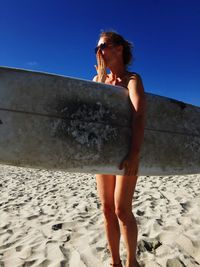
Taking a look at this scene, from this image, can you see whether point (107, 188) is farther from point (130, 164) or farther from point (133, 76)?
point (133, 76)

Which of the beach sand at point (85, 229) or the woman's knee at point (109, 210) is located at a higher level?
the woman's knee at point (109, 210)

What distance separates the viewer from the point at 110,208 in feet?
7.39

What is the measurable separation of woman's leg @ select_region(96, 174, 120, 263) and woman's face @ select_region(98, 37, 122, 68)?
0.85m

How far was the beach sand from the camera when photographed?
280 centimetres

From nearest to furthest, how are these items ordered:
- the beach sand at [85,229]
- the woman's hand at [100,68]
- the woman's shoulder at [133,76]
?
the woman's shoulder at [133,76] → the woman's hand at [100,68] → the beach sand at [85,229]

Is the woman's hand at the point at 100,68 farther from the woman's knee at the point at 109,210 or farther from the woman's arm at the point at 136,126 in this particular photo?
the woman's knee at the point at 109,210

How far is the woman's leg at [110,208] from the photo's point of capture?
2217 mm

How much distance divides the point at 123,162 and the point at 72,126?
41 centimetres

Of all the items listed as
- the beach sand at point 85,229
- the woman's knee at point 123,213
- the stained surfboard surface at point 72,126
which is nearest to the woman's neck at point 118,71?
the stained surfboard surface at point 72,126


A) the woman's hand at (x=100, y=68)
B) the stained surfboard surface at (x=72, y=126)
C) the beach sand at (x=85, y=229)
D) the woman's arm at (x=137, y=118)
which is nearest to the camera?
the stained surfboard surface at (x=72, y=126)

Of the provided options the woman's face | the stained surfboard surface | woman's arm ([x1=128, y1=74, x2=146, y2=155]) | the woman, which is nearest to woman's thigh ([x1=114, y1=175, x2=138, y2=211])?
the woman

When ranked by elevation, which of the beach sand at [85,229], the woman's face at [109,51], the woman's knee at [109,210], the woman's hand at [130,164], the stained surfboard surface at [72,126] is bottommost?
the beach sand at [85,229]

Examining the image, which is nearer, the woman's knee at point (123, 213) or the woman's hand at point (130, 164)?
the woman's hand at point (130, 164)

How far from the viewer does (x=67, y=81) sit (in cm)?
188
